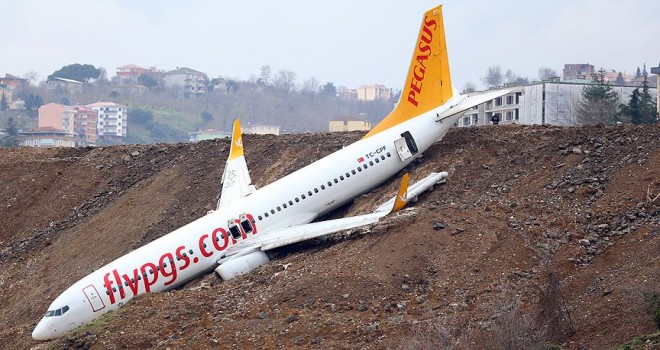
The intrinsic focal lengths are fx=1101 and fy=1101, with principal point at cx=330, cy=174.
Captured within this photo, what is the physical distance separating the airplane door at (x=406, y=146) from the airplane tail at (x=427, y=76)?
6.76 ft

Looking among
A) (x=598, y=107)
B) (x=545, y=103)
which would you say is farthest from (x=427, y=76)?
(x=545, y=103)

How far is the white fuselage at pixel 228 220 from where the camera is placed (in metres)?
43.0

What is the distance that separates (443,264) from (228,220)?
39.1ft

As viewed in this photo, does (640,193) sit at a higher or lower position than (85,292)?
higher

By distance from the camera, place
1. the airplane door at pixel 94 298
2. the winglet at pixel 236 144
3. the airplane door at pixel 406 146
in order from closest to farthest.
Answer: the airplane door at pixel 94 298
the airplane door at pixel 406 146
the winglet at pixel 236 144

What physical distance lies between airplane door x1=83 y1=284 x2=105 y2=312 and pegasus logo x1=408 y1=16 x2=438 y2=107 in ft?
59.4

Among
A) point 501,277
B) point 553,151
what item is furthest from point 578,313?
point 553,151

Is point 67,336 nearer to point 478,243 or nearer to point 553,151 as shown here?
point 478,243

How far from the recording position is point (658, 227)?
37.6 m

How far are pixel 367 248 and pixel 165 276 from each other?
31.4 ft

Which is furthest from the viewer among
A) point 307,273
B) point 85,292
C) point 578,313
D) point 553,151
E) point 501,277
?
point 553,151

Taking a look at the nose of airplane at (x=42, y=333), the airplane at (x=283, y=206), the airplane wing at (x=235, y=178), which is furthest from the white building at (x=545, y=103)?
the nose of airplane at (x=42, y=333)

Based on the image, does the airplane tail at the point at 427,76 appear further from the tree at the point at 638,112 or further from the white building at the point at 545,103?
the white building at the point at 545,103

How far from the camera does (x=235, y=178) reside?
173 ft
